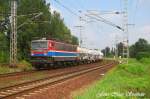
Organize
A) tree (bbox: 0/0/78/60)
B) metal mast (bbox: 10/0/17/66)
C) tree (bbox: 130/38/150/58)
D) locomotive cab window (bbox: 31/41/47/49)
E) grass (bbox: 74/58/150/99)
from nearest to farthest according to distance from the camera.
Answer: grass (bbox: 74/58/150/99) → metal mast (bbox: 10/0/17/66) → locomotive cab window (bbox: 31/41/47/49) → tree (bbox: 0/0/78/60) → tree (bbox: 130/38/150/58)

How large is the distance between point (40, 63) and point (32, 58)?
1.15 m

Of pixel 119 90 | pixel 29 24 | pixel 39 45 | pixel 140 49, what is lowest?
pixel 119 90

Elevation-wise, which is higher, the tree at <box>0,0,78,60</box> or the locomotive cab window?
the tree at <box>0,0,78,60</box>

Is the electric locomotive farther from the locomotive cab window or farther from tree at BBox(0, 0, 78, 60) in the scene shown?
tree at BBox(0, 0, 78, 60)

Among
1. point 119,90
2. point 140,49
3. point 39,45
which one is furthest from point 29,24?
point 119,90

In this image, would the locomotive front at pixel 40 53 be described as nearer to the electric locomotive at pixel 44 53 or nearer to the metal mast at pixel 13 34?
the electric locomotive at pixel 44 53

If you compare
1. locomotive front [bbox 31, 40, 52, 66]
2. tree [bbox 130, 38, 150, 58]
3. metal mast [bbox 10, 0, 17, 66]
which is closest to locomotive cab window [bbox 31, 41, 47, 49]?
locomotive front [bbox 31, 40, 52, 66]

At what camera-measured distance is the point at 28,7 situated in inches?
2849

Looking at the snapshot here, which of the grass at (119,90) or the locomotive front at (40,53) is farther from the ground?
the locomotive front at (40,53)

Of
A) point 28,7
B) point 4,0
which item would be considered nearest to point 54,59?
point 28,7

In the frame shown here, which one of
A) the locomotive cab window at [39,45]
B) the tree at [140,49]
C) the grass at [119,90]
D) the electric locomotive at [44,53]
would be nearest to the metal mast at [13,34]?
the electric locomotive at [44,53]

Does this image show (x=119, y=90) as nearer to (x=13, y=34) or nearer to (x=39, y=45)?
(x=13, y=34)

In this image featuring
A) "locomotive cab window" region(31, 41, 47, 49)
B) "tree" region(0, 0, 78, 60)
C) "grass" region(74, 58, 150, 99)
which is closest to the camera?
"grass" region(74, 58, 150, 99)

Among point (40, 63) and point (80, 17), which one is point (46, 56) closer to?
point (40, 63)
